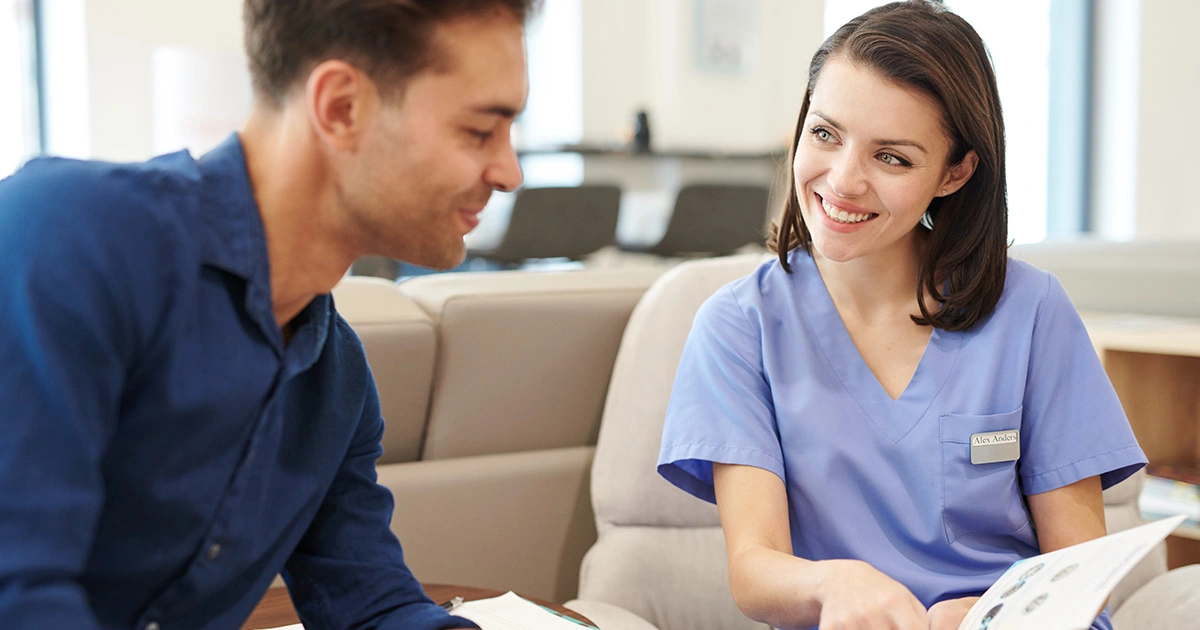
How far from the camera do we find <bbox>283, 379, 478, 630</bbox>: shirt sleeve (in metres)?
0.87

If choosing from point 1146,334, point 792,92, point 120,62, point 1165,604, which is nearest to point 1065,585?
point 1165,604

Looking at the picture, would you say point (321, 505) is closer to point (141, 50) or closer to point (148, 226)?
point (148, 226)

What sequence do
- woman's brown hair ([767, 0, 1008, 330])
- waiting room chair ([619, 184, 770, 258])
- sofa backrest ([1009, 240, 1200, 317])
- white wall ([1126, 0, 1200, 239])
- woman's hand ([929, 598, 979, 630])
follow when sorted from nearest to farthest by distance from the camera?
woman's hand ([929, 598, 979, 630]), woman's brown hair ([767, 0, 1008, 330]), sofa backrest ([1009, 240, 1200, 317]), waiting room chair ([619, 184, 770, 258]), white wall ([1126, 0, 1200, 239])

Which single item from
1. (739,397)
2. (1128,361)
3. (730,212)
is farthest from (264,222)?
(730,212)

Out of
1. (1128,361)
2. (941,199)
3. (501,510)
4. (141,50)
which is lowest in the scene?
(501,510)

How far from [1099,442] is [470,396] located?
81 cm

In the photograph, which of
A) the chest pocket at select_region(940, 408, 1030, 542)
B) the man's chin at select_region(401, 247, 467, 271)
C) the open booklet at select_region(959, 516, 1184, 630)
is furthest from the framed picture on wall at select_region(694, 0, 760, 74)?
the man's chin at select_region(401, 247, 467, 271)

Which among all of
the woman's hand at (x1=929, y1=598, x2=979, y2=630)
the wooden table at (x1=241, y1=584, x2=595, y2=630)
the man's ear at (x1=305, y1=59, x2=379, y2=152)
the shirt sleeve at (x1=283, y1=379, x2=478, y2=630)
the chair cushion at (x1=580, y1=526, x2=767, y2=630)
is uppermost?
the man's ear at (x1=305, y1=59, x2=379, y2=152)

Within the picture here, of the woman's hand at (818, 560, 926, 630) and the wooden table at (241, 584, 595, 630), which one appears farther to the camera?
the wooden table at (241, 584, 595, 630)

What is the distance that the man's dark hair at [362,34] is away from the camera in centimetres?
68

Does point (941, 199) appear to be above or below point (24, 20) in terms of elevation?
below

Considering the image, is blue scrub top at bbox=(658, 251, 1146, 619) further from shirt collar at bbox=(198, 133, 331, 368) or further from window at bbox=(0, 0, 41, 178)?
window at bbox=(0, 0, 41, 178)

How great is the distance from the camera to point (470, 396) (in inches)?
60.2

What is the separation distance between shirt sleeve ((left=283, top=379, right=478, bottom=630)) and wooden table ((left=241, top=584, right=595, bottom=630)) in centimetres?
20
